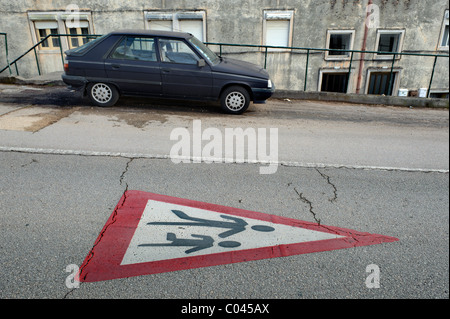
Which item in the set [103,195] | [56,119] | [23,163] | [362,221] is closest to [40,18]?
[56,119]

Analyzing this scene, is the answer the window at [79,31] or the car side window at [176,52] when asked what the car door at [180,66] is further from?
the window at [79,31]

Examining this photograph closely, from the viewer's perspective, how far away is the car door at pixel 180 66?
7637 mm

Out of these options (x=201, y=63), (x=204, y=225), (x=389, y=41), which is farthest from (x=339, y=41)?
(x=204, y=225)

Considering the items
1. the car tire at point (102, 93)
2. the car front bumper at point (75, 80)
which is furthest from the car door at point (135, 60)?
the car front bumper at point (75, 80)

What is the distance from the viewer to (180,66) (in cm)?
767

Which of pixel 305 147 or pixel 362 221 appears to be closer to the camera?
pixel 362 221

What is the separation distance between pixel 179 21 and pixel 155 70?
8608 millimetres

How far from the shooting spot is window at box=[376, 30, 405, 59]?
1538 centimetres

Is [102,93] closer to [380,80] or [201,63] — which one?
[201,63]

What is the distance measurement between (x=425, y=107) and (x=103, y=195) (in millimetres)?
11060

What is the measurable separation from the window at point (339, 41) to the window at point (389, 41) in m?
1.36

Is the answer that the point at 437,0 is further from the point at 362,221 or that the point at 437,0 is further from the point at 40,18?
the point at 40,18

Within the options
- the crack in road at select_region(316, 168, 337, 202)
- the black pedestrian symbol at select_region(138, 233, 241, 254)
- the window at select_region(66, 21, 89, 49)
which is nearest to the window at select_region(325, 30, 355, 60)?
the window at select_region(66, 21, 89, 49)

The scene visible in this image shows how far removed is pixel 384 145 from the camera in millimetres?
6582
